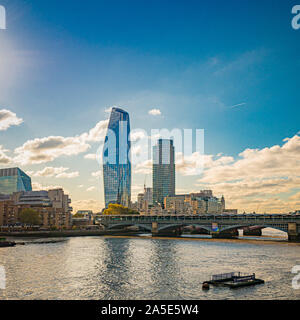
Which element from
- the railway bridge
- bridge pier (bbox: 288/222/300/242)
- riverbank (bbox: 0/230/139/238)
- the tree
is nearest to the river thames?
bridge pier (bbox: 288/222/300/242)

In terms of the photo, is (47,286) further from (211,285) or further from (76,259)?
(76,259)

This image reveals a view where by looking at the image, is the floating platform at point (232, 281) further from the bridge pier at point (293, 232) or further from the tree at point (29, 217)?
the tree at point (29, 217)

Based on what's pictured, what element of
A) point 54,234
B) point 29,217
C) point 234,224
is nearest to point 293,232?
point 234,224

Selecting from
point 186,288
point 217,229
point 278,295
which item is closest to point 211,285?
point 186,288

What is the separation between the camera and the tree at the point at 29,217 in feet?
618

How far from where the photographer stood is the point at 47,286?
174 feet

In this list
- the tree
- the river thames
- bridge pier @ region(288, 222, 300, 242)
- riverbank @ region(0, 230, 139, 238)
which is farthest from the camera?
the tree

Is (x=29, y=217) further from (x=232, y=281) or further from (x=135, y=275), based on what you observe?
(x=232, y=281)

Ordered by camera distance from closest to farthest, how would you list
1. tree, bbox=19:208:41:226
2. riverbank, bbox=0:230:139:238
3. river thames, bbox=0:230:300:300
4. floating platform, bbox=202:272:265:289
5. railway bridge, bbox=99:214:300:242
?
river thames, bbox=0:230:300:300 < floating platform, bbox=202:272:265:289 < railway bridge, bbox=99:214:300:242 < riverbank, bbox=0:230:139:238 < tree, bbox=19:208:41:226

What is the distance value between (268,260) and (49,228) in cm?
14274

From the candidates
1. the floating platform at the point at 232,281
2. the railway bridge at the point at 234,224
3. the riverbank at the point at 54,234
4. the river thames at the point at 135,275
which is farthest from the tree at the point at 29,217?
the floating platform at the point at 232,281

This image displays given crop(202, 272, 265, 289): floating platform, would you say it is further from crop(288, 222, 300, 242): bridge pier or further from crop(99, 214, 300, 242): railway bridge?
crop(288, 222, 300, 242): bridge pier

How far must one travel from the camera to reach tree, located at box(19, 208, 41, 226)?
18838 cm

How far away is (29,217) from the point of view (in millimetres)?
189375
